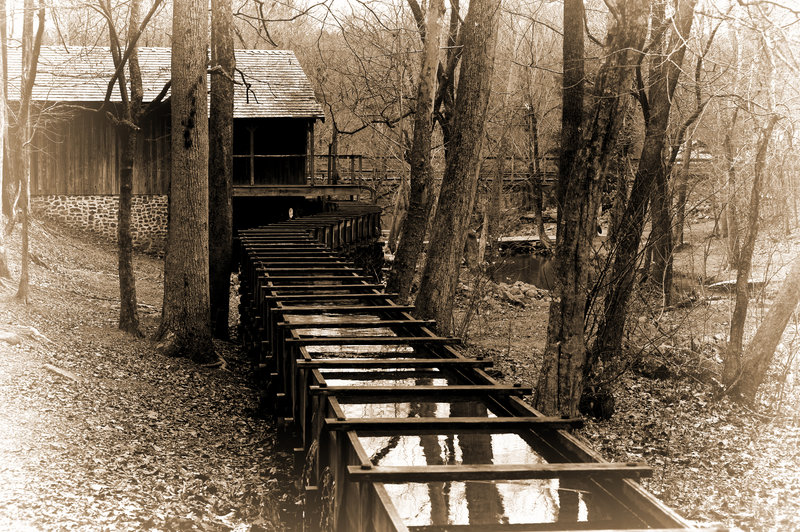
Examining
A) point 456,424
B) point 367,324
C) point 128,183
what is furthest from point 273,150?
point 456,424

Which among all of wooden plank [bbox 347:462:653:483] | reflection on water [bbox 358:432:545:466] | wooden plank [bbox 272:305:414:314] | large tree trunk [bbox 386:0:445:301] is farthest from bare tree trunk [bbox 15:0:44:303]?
wooden plank [bbox 347:462:653:483]

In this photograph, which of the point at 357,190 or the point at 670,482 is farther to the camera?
the point at 357,190

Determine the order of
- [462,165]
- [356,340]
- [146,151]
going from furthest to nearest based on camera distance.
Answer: [146,151] → [462,165] → [356,340]

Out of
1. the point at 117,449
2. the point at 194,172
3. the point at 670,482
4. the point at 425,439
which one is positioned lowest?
the point at 670,482

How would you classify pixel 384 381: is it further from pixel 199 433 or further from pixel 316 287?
pixel 199 433

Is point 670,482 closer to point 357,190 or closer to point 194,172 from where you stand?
point 194,172

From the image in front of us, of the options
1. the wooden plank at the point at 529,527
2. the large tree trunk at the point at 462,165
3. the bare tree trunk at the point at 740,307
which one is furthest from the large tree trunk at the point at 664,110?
the wooden plank at the point at 529,527

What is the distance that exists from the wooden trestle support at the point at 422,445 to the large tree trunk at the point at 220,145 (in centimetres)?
624

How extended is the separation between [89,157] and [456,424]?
26123 mm

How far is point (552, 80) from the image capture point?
36875mm

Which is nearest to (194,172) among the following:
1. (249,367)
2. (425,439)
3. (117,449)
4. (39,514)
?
(249,367)

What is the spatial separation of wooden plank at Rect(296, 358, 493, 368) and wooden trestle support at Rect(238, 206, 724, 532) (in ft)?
0.04

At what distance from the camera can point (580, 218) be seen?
821cm

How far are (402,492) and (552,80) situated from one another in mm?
34557
